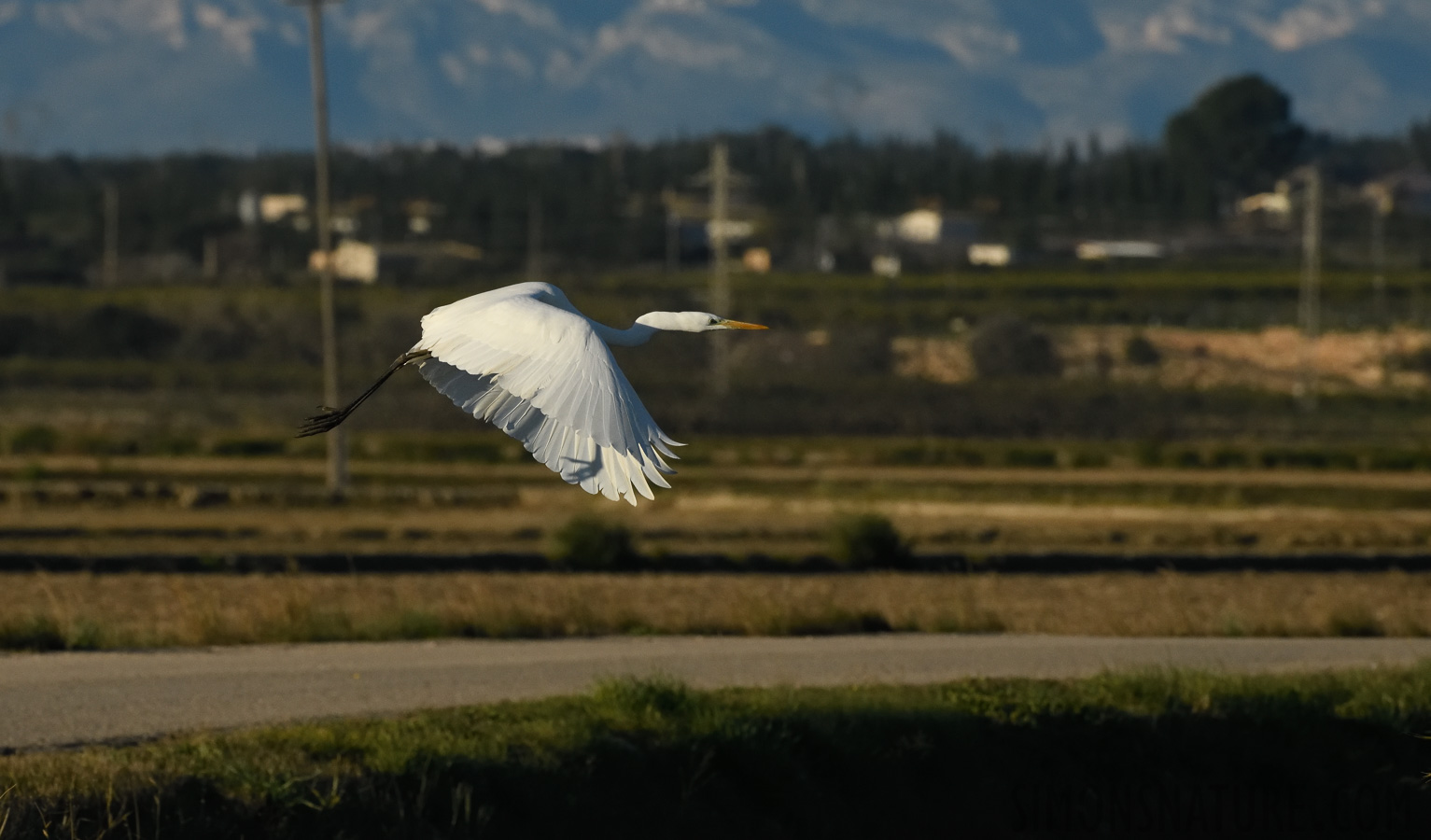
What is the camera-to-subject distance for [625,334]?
36.6 feet

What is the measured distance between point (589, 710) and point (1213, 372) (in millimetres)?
57405

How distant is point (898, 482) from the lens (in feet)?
146

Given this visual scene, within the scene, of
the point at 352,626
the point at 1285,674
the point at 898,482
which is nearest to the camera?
the point at 1285,674

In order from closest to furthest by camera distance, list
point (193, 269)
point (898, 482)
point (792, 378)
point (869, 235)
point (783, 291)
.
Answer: point (898, 482) → point (792, 378) → point (783, 291) → point (193, 269) → point (869, 235)

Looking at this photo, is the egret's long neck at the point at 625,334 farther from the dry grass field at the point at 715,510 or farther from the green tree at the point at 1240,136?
the green tree at the point at 1240,136

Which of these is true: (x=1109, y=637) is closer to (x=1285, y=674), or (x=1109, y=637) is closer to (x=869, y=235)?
(x=1285, y=674)

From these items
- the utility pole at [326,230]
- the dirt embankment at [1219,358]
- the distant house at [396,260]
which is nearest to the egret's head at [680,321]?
the utility pole at [326,230]

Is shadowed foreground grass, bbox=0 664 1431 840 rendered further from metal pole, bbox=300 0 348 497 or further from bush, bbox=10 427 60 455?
bush, bbox=10 427 60 455

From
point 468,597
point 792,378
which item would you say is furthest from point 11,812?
point 792,378

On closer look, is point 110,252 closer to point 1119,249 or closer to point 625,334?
point 1119,249

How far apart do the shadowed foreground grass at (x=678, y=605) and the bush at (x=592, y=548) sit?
3.16 ft

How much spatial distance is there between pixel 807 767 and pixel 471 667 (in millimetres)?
4022

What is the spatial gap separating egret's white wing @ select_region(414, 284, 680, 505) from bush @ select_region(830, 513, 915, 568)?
61.8 ft

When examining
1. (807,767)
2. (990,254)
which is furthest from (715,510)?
(990,254)
